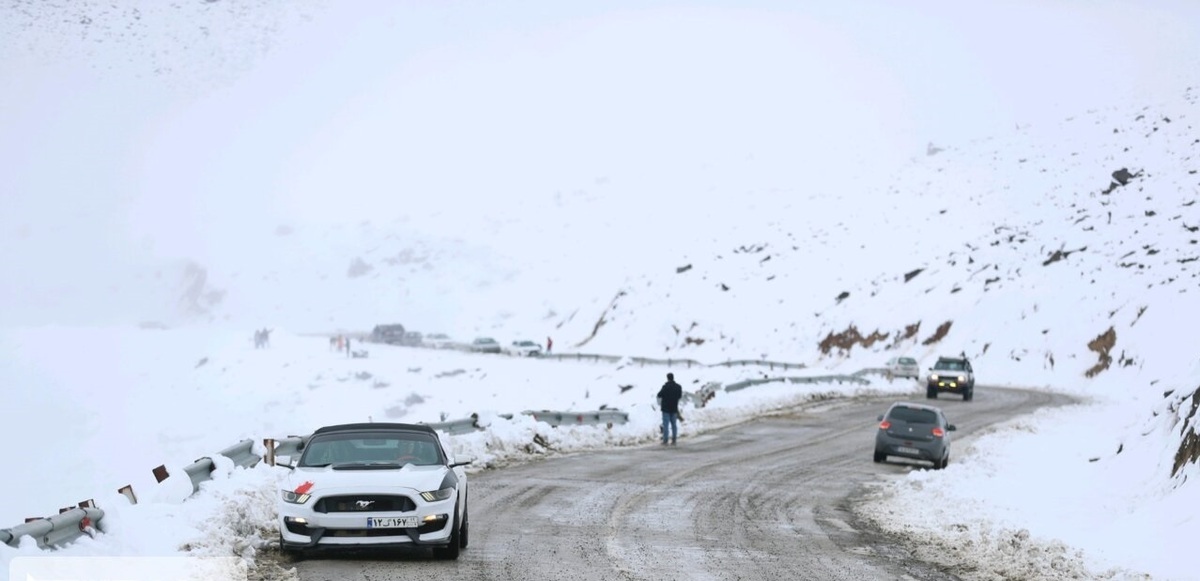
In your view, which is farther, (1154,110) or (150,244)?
(150,244)

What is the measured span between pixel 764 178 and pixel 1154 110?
117ft

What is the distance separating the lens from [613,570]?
11891 millimetres

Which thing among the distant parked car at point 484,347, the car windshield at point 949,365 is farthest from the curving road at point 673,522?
the distant parked car at point 484,347

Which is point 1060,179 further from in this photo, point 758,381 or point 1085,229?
point 758,381

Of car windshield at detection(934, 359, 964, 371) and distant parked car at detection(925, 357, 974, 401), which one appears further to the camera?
car windshield at detection(934, 359, 964, 371)

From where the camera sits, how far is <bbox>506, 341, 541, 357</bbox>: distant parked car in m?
70.4

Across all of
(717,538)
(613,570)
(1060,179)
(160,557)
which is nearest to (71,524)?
(160,557)

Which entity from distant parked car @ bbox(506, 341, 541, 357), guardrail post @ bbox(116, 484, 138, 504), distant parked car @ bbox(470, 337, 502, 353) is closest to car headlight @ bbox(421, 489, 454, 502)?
guardrail post @ bbox(116, 484, 138, 504)

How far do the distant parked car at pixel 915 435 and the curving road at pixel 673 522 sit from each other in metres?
0.50

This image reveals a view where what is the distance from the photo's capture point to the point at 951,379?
48.1m

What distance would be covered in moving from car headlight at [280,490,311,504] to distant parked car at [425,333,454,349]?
67.0 metres

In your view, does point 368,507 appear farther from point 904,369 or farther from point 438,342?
point 438,342

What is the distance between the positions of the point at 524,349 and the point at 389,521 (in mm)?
61499

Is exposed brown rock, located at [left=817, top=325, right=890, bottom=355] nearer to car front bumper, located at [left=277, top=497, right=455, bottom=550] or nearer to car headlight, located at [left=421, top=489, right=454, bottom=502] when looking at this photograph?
car headlight, located at [left=421, top=489, right=454, bottom=502]
